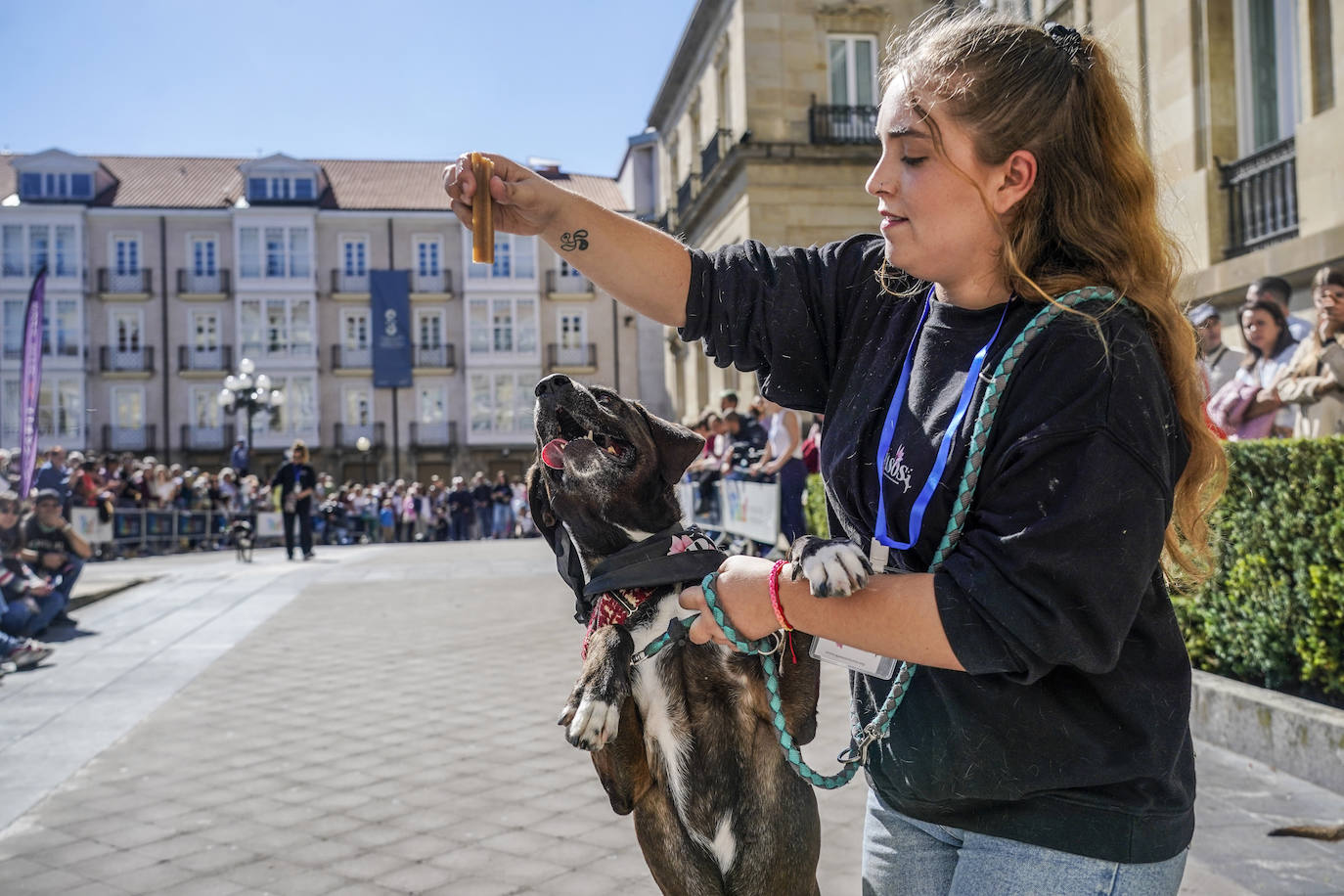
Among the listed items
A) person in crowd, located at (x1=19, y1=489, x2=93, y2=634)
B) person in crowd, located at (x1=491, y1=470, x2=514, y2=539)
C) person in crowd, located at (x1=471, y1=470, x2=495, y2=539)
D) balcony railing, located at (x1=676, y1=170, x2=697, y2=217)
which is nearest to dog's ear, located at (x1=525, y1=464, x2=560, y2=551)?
person in crowd, located at (x1=19, y1=489, x2=93, y2=634)

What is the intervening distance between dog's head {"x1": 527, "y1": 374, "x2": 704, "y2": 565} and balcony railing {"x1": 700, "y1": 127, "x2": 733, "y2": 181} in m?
23.8

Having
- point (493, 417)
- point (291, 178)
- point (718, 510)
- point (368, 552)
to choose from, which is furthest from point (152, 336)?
point (718, 510)

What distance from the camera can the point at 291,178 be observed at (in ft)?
173

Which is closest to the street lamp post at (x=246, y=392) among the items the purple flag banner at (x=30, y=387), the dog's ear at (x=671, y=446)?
the purple flag banner at (x=30, y=387)

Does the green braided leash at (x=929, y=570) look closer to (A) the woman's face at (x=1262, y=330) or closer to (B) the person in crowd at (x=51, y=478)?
(A) the woman's face at (x=1262, y=330)

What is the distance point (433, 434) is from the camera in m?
52.3

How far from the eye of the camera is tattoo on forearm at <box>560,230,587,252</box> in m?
2.12

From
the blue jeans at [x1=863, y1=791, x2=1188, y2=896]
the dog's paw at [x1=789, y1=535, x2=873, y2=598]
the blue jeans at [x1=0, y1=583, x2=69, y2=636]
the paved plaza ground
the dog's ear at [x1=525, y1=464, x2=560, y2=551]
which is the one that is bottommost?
the paved plaza ground

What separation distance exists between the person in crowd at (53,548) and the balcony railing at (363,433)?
40933 millimetres

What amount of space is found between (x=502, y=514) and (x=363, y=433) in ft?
69.7

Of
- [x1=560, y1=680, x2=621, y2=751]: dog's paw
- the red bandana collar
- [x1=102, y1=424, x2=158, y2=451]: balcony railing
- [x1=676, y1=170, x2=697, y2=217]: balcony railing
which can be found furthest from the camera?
[x1=102, y1=424, x2=158, y2=451]: balcony railing

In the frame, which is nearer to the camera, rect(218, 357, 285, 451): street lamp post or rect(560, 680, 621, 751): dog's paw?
rect(560, 680, 621, 751): dog's paw

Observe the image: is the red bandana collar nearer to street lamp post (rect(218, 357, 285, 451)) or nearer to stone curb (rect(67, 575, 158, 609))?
stone curb (rect(67, 575, 158, 609))

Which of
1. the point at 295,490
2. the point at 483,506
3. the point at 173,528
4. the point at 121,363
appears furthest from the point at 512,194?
the point at 121,363
